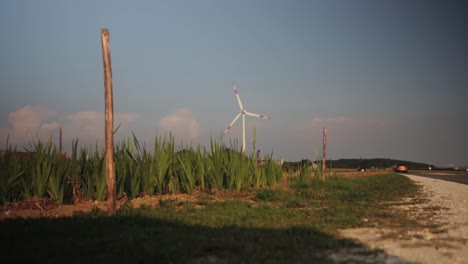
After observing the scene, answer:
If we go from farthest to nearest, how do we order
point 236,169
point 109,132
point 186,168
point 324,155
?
1. point 324,155
2. point 236,169
3. point 186,168
4. point 109,132

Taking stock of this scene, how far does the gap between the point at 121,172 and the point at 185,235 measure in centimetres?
601

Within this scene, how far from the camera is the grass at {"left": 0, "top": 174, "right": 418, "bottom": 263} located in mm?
6367

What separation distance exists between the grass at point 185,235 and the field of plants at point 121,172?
61.4 inches

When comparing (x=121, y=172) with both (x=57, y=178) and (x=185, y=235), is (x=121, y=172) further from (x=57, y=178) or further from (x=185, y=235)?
(x=185, y=235)

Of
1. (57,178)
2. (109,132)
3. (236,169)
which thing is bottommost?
(57,178)

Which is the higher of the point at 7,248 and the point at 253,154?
the point at 253,154

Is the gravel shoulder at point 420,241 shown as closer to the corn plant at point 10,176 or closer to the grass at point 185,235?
the grass at point 185,235

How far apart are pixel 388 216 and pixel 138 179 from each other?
735cm

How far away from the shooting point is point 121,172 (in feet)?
42.8

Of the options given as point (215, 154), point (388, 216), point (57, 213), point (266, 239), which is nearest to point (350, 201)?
point (388, 216)

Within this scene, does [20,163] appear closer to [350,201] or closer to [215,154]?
[215,154]

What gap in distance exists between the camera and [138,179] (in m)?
13.4

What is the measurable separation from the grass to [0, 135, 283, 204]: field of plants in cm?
156

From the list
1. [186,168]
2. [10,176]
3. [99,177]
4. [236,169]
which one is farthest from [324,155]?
[10,176]
